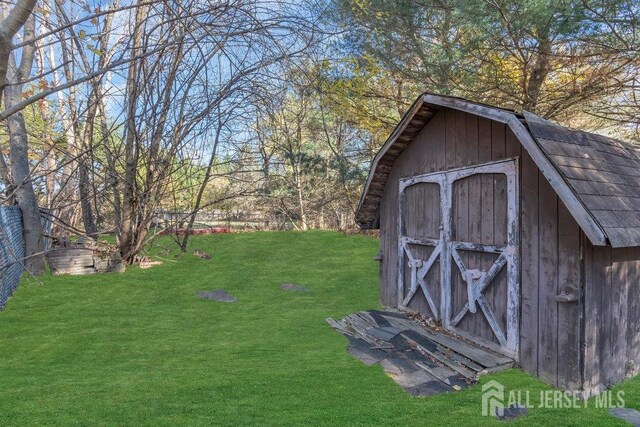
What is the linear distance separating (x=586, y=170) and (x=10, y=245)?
8.54m

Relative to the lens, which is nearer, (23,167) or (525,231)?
(525,231)

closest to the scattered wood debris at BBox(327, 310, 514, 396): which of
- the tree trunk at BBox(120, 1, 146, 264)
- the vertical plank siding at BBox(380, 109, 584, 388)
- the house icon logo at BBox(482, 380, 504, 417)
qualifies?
the house icon logo at BBox(482, 380, 504, 417)

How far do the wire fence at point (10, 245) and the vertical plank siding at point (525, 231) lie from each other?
6923 mm

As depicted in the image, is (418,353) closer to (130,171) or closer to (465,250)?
(465,250)

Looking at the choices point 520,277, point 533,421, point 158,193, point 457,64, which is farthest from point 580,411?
point 158,193

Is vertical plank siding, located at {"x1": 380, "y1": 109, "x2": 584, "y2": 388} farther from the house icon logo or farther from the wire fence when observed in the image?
the wire fence

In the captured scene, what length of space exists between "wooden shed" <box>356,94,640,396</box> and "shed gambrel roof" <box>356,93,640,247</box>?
1 centimetres

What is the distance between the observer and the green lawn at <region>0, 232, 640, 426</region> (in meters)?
3.46

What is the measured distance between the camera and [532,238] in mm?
4324

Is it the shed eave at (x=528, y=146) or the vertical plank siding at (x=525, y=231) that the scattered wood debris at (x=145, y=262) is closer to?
the shed eave at (x=528, y=146)

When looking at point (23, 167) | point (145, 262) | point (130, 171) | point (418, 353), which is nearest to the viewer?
point (418, 353)

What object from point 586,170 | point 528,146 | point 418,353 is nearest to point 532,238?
point 586,170

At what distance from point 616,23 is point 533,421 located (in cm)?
644

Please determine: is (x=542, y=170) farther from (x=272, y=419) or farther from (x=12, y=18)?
(x=12, y=18)
